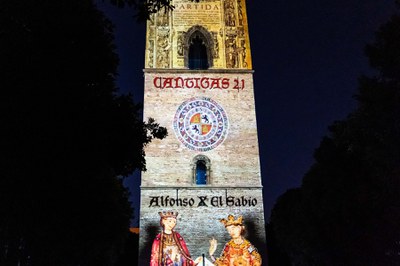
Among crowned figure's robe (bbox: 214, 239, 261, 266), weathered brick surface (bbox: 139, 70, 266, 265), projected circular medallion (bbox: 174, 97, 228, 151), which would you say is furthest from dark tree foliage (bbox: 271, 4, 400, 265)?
projected circular medallion (bbox: 174, 97, 228, 151)

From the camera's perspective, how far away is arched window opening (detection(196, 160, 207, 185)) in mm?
23203

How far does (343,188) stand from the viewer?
21281 millimetres

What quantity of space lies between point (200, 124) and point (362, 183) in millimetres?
8834

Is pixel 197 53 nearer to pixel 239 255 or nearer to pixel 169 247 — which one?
pixel 169 247

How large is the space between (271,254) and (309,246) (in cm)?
1955

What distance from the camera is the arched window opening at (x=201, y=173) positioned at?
76.1 ft

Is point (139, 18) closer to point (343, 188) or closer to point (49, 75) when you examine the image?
point (49, 75)

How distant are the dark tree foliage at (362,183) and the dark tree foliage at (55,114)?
6303 mm

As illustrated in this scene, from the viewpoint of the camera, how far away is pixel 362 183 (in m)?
20.6

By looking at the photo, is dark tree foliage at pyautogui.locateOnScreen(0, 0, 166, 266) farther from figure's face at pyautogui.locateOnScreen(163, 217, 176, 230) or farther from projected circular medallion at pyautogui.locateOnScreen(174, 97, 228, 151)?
projected circular medallion at pyautogui.locateOnScreen(174, 97, 228, 151)

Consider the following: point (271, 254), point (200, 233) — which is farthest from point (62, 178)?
point (271, 254)

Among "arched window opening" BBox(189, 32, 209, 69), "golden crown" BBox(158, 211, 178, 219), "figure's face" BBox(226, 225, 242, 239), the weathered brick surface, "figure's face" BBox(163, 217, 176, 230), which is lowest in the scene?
"figure's face" BBox(226, 225, 242, 239)

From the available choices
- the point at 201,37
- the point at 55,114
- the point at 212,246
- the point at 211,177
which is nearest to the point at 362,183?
the point at 211,177

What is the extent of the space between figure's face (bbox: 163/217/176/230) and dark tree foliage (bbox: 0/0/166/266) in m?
11.1
